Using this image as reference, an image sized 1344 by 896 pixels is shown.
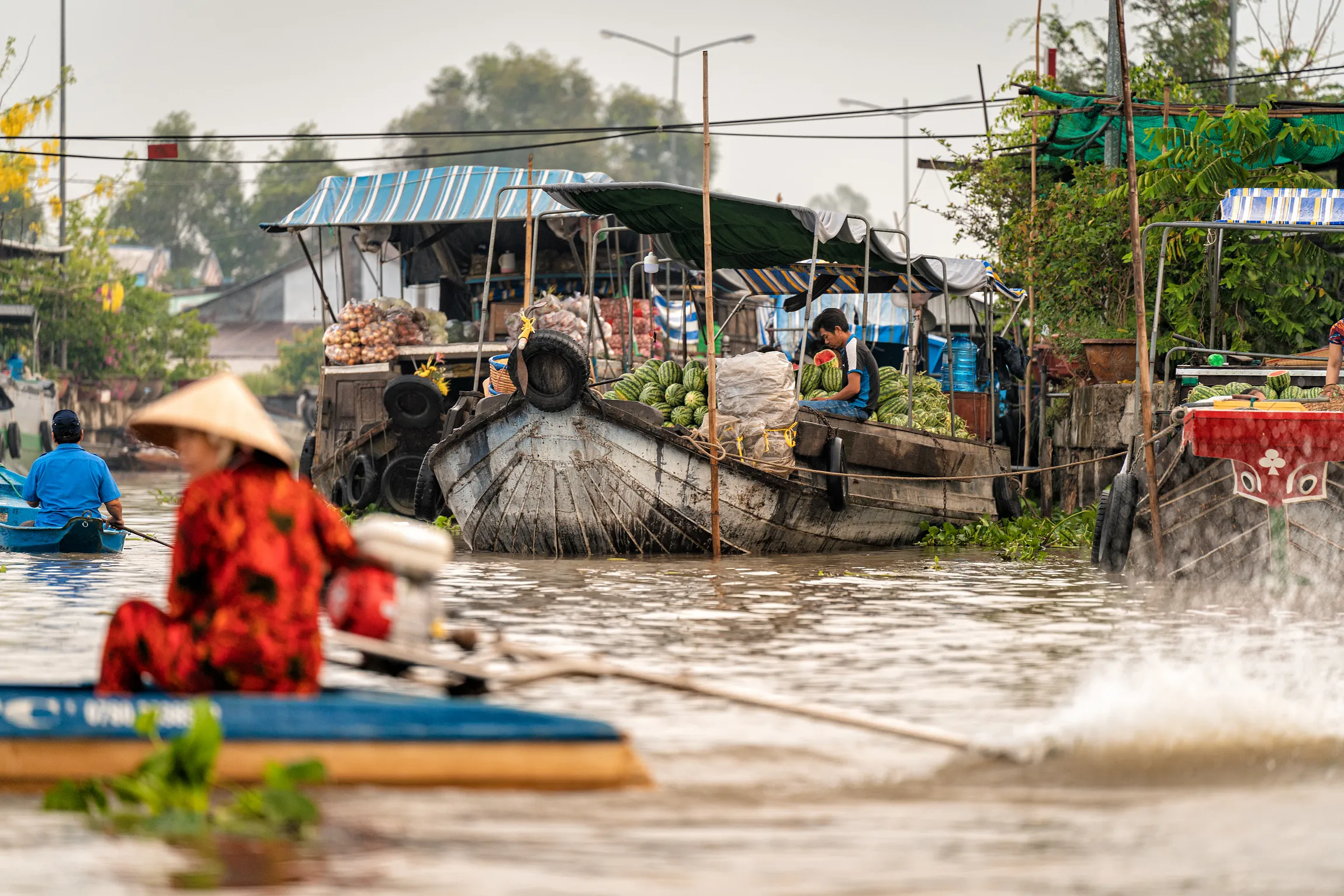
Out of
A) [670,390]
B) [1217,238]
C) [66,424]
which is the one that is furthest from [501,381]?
[1217,238]

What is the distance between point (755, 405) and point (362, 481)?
20.5 ft

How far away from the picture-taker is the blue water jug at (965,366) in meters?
19.9

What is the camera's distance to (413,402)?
54.6ft

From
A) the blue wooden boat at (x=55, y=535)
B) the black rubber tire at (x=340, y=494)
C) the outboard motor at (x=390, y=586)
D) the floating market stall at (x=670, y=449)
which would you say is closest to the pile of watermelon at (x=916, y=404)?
the floating market stall at (x=670, y=449)

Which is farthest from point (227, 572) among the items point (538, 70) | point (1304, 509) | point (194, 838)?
point (538, 70)

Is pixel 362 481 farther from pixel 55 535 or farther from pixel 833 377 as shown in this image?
pixel 833 377

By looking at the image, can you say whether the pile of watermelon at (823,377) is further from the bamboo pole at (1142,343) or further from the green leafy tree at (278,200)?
the green leafy tree at (278,200)

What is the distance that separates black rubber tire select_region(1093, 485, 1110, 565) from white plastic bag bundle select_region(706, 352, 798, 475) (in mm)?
2342

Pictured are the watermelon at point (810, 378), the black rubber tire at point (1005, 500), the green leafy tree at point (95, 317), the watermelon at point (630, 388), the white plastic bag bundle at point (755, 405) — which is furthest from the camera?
the green leafy tree at point (95, 317)

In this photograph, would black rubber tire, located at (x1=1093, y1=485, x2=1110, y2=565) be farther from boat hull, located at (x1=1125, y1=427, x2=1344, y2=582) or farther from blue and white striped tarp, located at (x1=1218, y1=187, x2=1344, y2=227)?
blue and white striped tarp, located at (x1=1218, y1=187, x2=1344, y2=227)

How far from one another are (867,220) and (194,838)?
9506mm

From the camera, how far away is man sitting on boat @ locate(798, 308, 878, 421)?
529 inches

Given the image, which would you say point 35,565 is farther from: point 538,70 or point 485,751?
point 538,70

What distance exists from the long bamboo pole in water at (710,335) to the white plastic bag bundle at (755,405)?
11cm
